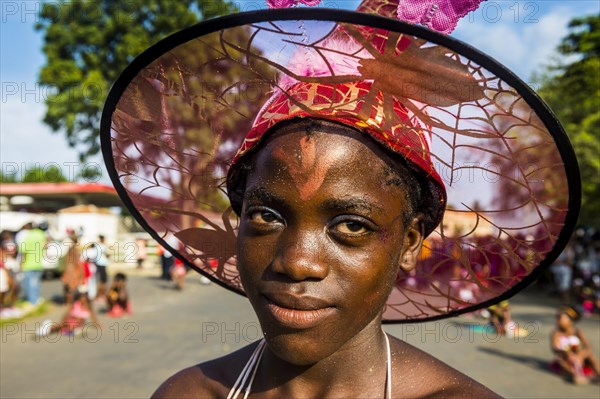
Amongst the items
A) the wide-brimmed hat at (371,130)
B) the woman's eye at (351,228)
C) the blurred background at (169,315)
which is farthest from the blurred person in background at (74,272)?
the woman's eye at (351,228)

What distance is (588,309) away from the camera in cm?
1095

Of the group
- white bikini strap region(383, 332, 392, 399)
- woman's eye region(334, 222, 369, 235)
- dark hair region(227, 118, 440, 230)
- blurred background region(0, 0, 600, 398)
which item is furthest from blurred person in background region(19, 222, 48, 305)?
woman's eye region(334, 222, 369, 235)

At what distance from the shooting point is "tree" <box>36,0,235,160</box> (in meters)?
21.0

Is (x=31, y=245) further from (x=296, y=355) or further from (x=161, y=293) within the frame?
(x=296, y=355)

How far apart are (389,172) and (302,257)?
1.02 feet

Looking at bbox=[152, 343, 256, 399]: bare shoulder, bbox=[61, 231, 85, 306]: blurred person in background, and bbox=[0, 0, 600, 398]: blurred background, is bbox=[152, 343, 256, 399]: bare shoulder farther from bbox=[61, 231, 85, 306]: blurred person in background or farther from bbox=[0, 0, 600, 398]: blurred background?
bbox=[61, 231, 85, 306]: blurred person in background

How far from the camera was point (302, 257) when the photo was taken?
1.26m

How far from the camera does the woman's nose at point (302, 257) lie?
125 cm

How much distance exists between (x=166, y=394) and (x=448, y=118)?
1179 millimetres

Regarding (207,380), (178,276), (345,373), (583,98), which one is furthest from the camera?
(178,276)

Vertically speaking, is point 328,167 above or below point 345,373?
above

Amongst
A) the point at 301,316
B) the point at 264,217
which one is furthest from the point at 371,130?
the point at 301,316

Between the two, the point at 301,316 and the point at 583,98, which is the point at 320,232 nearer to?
the point at 301,316

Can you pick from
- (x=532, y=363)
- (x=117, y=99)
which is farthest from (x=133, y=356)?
(x=117, y=99)
